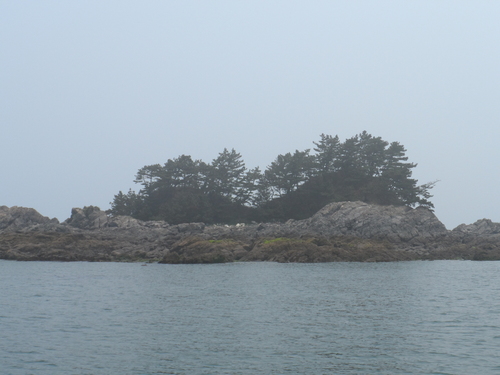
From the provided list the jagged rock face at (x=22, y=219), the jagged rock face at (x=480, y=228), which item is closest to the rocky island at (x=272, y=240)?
the jagged rock face at (x=480, y=228)

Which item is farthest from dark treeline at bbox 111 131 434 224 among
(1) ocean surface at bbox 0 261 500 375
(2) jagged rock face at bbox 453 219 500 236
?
(1) ocean surface at bbox 0 261 500 375

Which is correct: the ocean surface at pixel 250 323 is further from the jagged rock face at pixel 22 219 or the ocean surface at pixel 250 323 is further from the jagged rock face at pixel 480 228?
the jagged rock face at pixel 22 219

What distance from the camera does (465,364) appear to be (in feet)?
58.5

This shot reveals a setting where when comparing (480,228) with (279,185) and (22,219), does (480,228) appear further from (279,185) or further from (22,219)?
(22,219)

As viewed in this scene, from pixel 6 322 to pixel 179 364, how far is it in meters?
11.7

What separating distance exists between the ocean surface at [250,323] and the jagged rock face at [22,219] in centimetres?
4288

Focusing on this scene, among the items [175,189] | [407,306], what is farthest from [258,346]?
[175,189]

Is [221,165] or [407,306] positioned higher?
[221,165]

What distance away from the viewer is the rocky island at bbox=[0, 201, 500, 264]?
188ft

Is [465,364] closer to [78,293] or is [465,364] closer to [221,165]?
[78,293]

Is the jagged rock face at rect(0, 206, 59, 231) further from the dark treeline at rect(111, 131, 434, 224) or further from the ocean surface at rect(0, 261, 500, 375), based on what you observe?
the ocean surface at rect(0, 261, 500, 375)

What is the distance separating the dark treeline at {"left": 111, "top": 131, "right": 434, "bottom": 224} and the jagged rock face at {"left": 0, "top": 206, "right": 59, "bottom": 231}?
486 inches

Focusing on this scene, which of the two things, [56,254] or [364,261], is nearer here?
[364,261]

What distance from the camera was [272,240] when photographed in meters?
62.2
